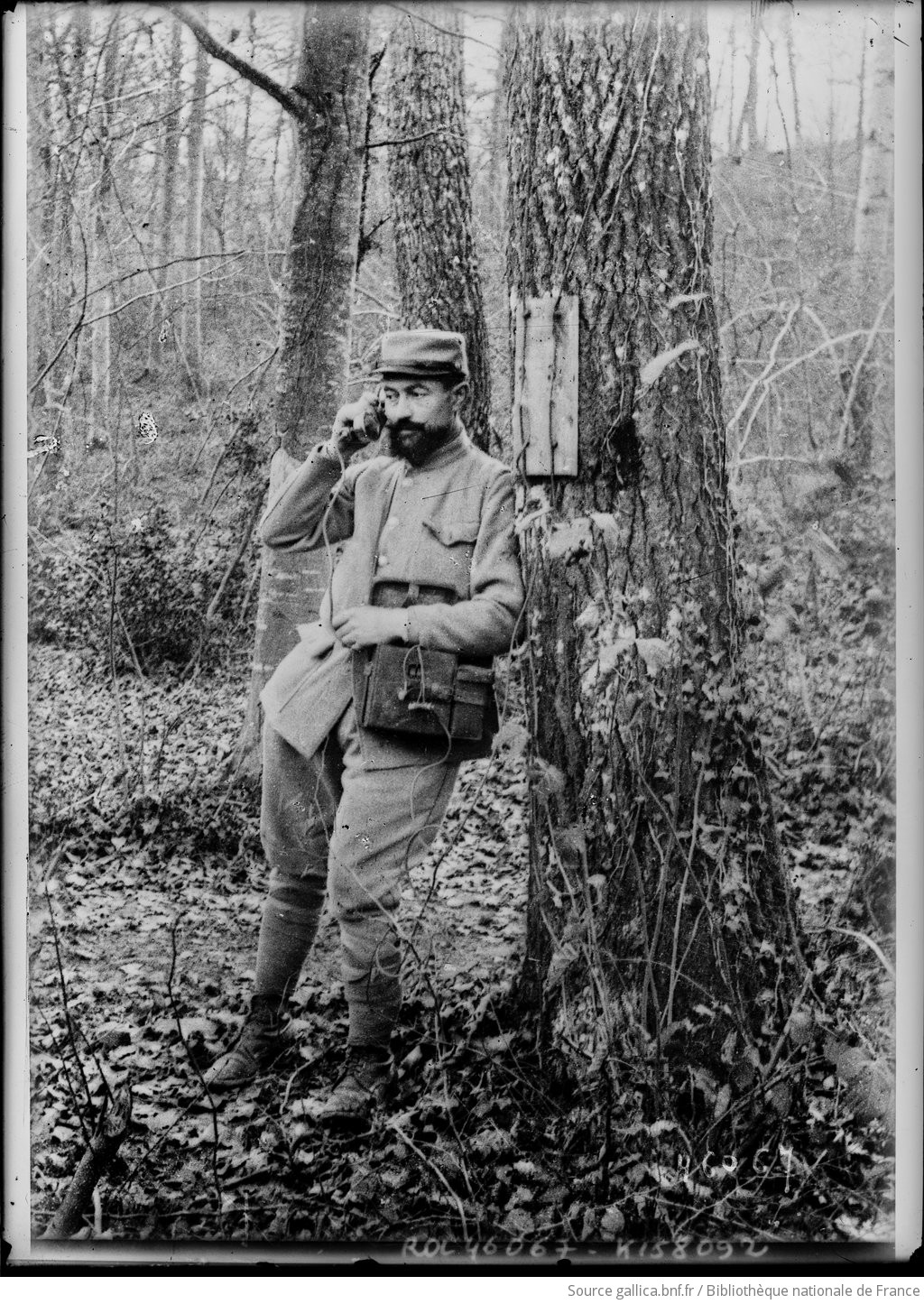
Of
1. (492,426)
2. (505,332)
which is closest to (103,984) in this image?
(492,426)

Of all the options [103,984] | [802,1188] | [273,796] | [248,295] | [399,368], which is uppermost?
[248,295]

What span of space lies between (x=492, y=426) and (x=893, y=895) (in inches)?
82.2

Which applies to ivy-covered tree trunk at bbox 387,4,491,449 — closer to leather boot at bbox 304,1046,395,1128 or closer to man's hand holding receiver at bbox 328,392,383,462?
man's hand holding receiver at bbox 328,392,383,462

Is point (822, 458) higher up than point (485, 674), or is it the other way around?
point (822, 458)

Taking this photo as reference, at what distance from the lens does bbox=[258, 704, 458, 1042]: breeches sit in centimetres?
381

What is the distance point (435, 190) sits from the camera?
390 centimetres

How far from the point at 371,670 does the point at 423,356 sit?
1.05 meters

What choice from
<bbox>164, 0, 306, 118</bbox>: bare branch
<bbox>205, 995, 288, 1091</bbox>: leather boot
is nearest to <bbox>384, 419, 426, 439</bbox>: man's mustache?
<bbox>164, 0, 306, 118</bbox>: bare branch

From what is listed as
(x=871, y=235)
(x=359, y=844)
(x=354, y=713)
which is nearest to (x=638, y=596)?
(x=354, y=713)

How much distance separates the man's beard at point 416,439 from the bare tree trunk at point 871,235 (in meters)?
1.36

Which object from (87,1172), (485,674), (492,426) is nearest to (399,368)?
(492,426)

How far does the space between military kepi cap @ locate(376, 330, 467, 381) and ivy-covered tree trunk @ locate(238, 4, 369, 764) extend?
7.0 inches

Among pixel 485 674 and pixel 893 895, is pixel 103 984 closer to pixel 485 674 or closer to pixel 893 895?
pixel 485 674

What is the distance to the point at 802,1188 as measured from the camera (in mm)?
3838
